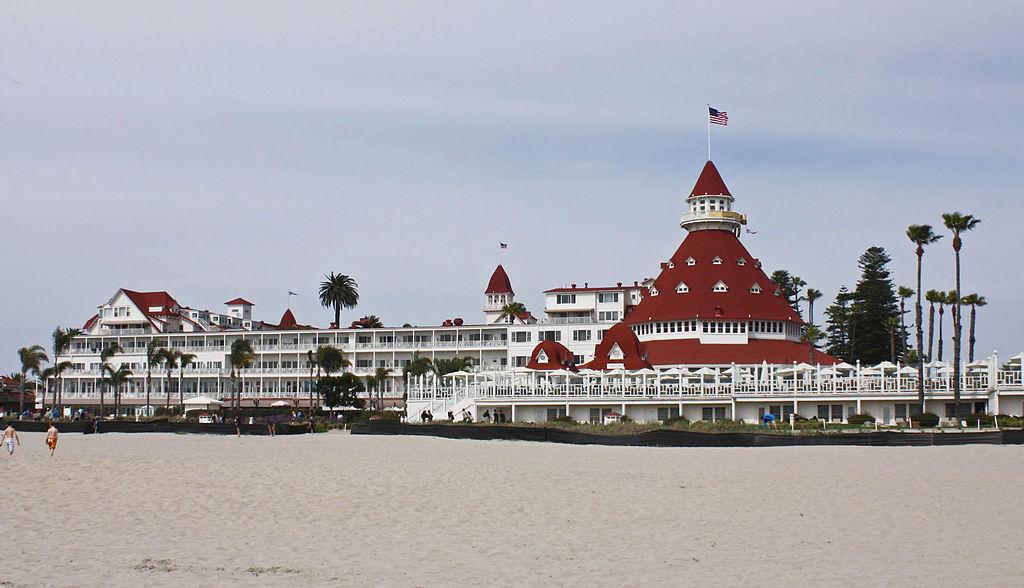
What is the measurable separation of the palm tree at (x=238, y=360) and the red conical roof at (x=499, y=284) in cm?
2320

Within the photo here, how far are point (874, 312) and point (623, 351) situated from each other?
36279 millimetres

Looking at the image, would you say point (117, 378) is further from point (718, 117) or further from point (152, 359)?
point (718, 117)

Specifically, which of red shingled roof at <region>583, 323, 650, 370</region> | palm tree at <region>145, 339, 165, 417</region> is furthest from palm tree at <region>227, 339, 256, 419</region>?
red shingled roof at <region>583, 323, 650, 370</region>

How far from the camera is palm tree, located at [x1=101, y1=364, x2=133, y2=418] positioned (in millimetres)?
96125

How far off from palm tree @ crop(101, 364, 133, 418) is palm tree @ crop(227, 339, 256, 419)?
905cm

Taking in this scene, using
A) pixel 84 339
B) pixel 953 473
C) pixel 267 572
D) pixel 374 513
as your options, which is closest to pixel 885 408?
pixel 953 473

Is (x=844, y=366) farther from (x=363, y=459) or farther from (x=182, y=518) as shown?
(x=182, y=518)

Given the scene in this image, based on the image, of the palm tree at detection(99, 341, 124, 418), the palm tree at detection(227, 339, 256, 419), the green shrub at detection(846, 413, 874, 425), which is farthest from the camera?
the palm tree at detection(99, 341, 124, 418)

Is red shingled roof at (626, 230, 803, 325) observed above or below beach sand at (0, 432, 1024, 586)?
above

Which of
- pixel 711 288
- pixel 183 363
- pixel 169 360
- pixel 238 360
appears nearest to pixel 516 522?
pixel 711 288

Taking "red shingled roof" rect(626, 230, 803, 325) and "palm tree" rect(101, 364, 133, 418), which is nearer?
"red shingled roof" rect(626, 230, 803, 325)

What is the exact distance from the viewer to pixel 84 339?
109 m

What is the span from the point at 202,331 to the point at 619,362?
52.7 m

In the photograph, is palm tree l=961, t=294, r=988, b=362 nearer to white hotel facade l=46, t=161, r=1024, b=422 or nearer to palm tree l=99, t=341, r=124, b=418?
white hotel facade l=46, t=161, r=1024, b=422
